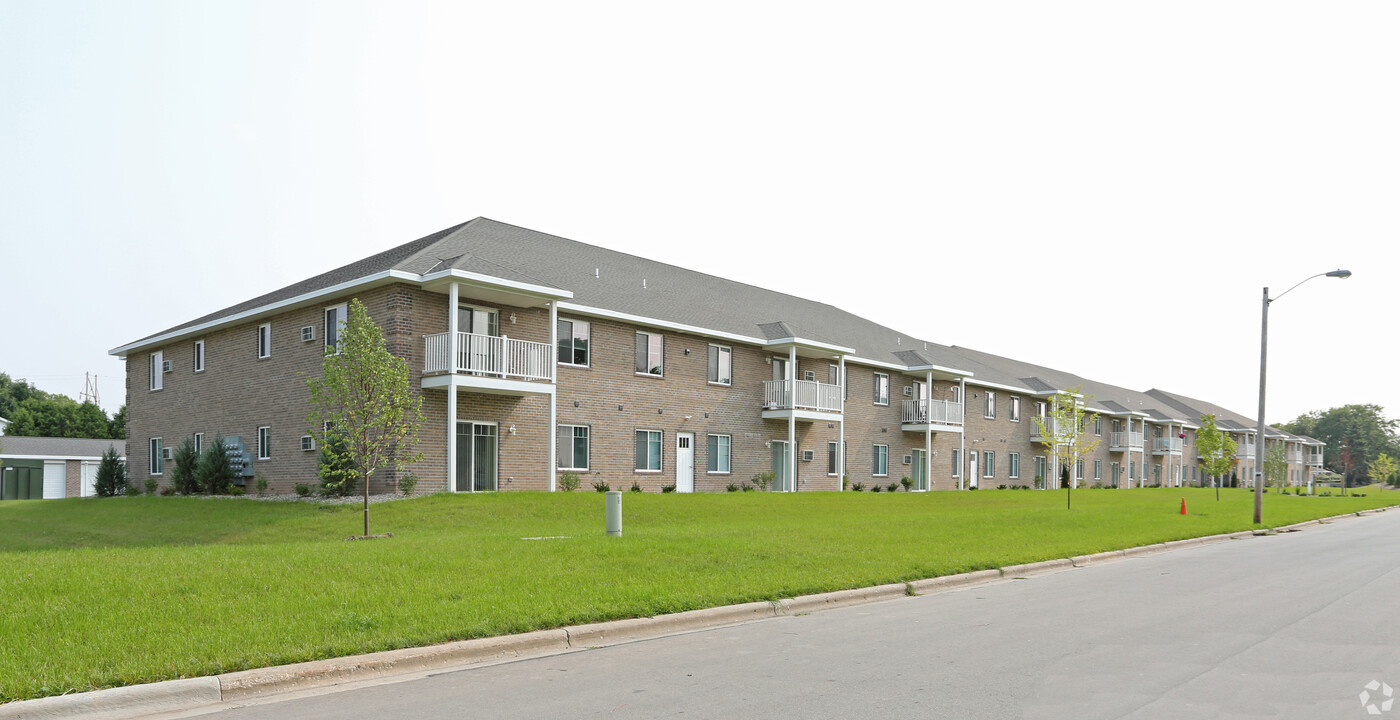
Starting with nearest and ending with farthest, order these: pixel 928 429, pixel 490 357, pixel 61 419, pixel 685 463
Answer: pixel 490 357, pixel 685 463, pixel 928 429, pixel 61 419

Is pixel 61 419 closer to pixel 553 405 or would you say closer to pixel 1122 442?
pixel 553 405

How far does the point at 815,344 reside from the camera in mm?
35688

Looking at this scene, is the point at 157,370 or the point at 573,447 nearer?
the point at 573,447

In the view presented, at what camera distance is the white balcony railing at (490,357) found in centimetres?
2467

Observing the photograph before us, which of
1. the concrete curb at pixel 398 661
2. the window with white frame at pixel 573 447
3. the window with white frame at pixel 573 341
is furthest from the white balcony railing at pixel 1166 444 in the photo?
the concrete curb at pixel 398 661

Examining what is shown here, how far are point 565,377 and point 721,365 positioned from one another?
768cm

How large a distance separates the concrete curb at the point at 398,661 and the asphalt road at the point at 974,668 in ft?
0.94

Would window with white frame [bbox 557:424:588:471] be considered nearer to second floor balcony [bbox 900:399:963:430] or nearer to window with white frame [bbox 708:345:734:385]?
window with white frame [bbox 708:345:734:385]

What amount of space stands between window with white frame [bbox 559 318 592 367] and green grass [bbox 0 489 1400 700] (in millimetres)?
5177

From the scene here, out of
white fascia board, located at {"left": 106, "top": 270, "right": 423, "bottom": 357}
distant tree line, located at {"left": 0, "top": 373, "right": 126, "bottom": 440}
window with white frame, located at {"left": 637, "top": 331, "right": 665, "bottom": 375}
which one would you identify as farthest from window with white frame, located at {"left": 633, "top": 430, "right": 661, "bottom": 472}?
distant tree line, located at {"left": 0, "top": 373, "right": 126, "bottom": 440}

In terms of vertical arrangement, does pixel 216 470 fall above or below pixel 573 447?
below

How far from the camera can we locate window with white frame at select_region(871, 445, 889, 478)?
42250 millimetres

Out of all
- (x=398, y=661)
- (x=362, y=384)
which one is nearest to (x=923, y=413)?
(x=362, y=384)

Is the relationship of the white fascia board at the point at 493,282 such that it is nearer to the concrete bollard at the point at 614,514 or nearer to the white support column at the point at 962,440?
the concrete bollard at the point at 614,514
